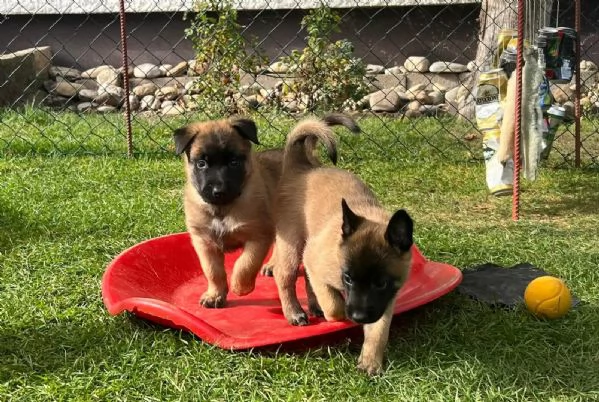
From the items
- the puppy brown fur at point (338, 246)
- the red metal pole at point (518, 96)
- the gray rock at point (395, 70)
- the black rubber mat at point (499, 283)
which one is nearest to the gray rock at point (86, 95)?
the gray rock at point (395, 70)

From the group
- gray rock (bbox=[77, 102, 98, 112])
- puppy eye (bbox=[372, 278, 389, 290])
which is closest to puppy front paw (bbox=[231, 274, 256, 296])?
puppy eye (bbox=[372, 278, 389, 290])

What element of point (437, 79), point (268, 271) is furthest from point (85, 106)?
point (268, 271)

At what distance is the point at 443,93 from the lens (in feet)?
28.7

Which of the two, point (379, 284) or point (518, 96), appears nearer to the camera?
point (379, 284)

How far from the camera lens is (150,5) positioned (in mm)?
8992

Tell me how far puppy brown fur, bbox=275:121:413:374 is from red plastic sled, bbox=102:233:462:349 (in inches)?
5.1

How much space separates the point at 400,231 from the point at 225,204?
41.2 inches

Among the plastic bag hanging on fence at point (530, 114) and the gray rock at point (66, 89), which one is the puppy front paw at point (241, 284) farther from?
the gray rock at point (66, 89)

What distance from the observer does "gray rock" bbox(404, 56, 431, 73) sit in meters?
8.93

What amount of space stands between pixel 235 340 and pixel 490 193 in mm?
3045

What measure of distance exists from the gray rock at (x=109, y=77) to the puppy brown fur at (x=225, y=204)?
5.61 metres

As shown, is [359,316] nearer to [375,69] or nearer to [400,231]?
[400,231]

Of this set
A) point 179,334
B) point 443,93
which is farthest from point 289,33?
point 179,334

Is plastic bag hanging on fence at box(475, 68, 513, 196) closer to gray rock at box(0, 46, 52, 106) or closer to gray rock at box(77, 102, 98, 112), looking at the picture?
gray rock at box(77, 102, 98, 112)
